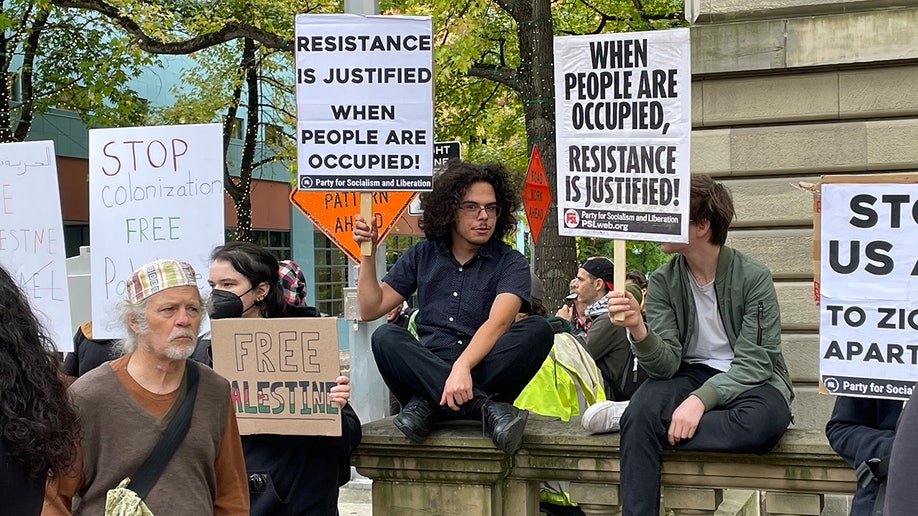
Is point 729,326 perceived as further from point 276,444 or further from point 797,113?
point 797,113

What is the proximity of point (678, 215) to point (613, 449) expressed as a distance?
3.13ft

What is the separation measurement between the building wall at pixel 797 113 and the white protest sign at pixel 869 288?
4983 mm

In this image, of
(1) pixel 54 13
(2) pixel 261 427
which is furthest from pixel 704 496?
(1) pixel 54 13

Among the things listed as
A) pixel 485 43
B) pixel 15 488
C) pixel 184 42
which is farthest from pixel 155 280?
pixel 485 43

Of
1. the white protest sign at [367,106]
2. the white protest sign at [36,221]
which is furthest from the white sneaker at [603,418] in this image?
the white protest sign at [36,221]

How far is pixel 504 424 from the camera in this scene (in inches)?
179

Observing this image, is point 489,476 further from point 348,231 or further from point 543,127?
point 543,127

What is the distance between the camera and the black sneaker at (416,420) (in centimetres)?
468

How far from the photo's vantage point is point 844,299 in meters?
4.08

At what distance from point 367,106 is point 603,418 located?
1837mm

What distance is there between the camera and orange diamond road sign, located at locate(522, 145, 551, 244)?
11.4 m

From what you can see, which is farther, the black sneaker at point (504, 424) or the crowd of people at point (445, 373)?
the black sneaker at point (504, 424)

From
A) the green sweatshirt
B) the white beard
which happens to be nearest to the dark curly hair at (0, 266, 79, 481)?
the white beard

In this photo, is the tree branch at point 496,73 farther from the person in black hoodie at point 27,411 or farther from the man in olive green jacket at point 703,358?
the person in black hoodie at point 27,411
